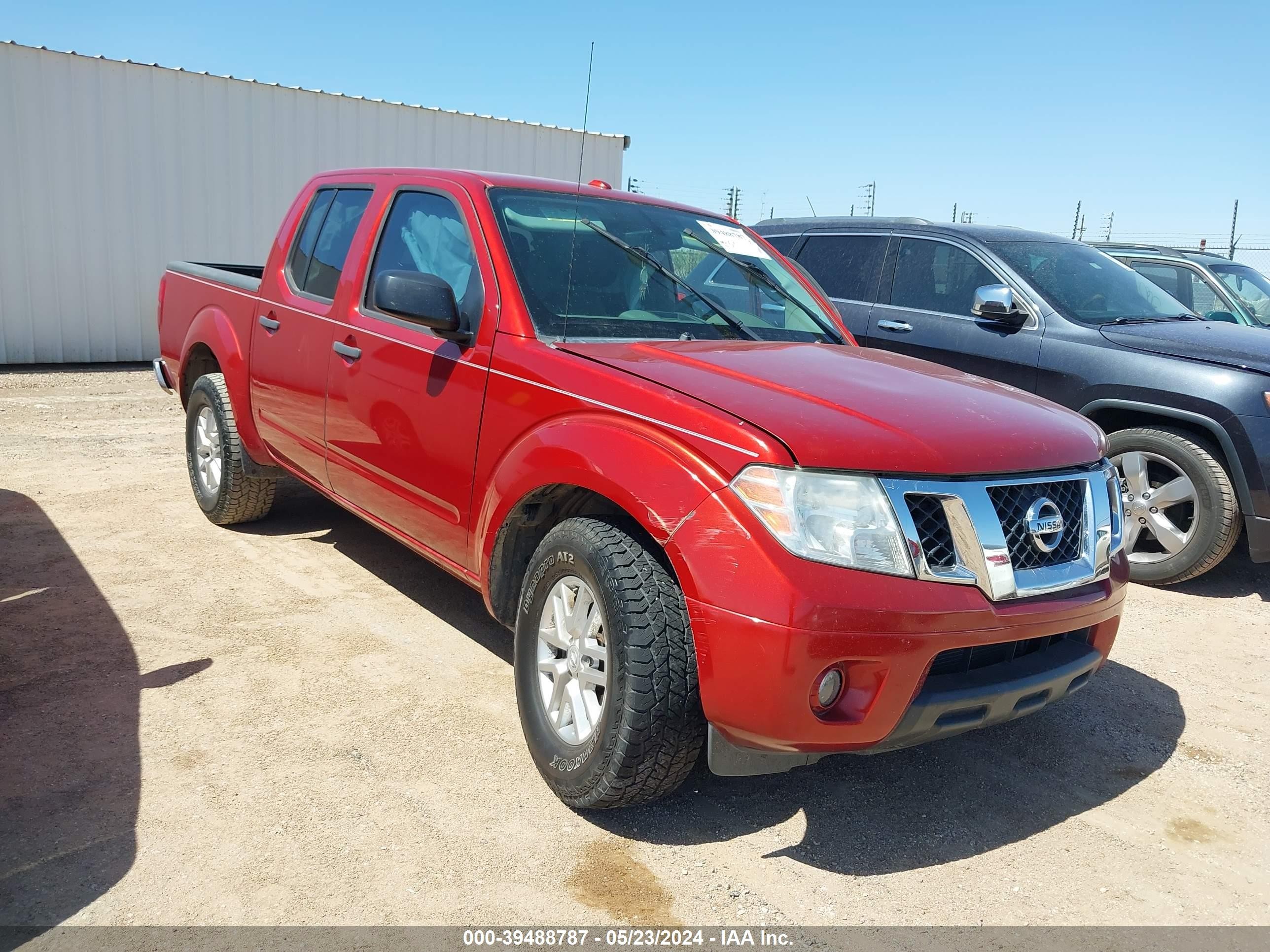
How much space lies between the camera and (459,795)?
10.1 feet

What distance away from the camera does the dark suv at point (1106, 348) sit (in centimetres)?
519

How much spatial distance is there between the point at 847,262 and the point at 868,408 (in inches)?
180

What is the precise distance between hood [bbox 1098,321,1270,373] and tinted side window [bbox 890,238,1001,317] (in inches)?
34.9

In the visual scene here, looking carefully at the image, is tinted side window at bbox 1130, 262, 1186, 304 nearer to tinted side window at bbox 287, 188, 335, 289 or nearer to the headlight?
tinted side window at bbox 287, 188, 335, 289

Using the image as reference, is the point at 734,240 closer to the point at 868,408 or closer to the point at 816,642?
the point at 868,408

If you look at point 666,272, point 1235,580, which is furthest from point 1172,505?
point 666,272

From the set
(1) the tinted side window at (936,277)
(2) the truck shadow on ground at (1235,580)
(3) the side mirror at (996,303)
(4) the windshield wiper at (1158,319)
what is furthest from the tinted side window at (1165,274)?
(3) the side mirror at (996,303)

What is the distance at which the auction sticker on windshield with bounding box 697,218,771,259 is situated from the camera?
431 cm

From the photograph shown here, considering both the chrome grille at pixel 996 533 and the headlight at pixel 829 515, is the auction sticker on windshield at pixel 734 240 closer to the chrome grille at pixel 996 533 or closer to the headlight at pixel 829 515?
the chrome grille at pixel 996 533

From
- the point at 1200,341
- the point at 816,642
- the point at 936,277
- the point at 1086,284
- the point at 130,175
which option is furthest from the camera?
the point at 130,175

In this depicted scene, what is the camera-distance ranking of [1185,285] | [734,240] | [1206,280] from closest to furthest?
1. [734,240]
2. [1206,280]
3. [1185,285]

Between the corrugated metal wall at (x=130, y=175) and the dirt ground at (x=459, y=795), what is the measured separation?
25.8 feet

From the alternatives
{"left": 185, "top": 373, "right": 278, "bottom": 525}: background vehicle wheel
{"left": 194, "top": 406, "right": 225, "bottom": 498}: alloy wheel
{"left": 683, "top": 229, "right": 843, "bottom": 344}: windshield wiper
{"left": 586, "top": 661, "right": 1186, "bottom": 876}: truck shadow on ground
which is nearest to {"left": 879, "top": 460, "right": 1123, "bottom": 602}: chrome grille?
{"left": 586, "top": 661, "right": 1186, "bottom": 876}: truck shadow on ground

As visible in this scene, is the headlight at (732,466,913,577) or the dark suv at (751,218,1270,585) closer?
the headlight at (732,466,913,577)
